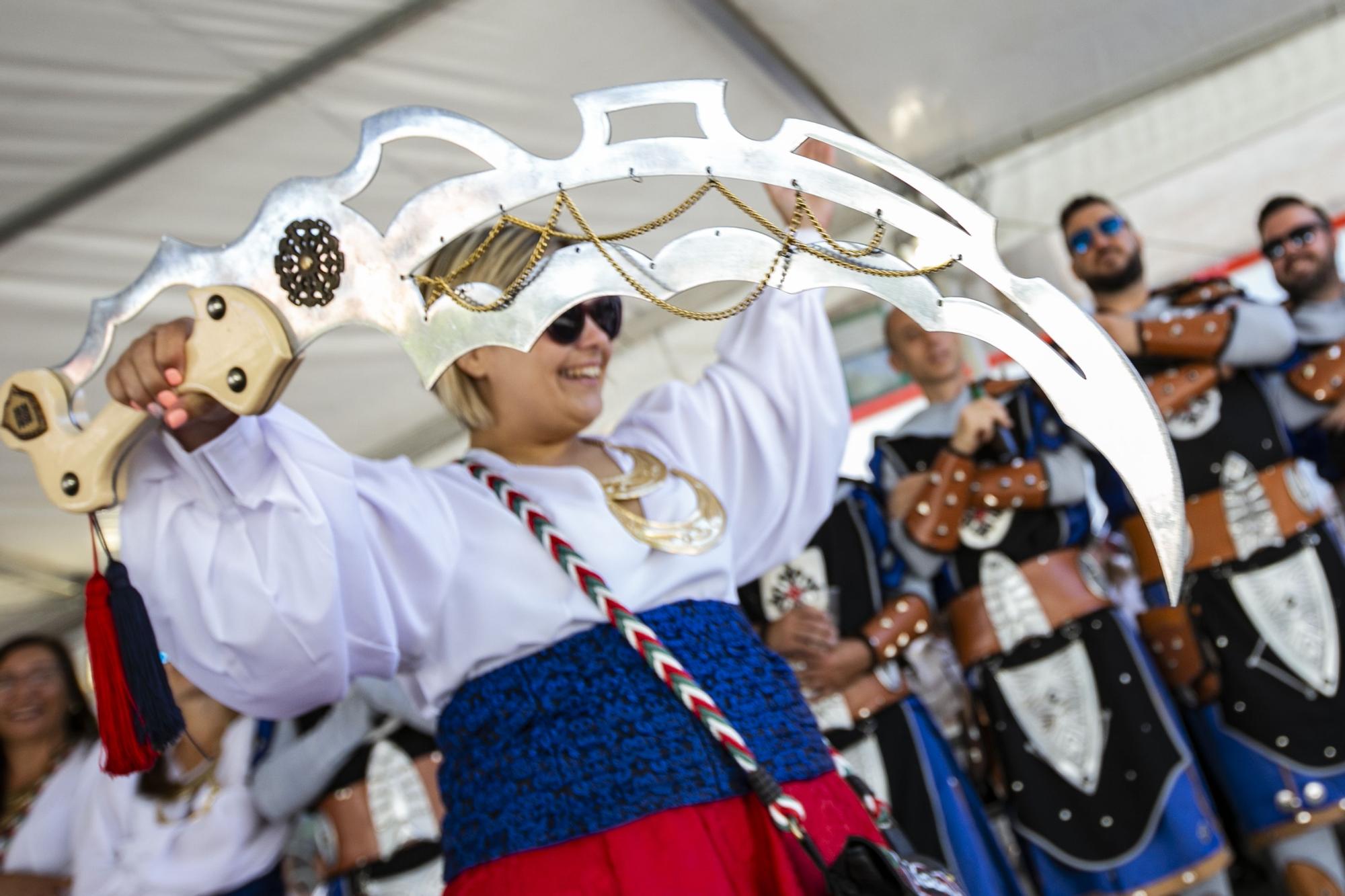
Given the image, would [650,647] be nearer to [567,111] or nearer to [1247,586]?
[1247,586]

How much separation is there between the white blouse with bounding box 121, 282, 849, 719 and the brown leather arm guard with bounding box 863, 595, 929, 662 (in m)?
1.23

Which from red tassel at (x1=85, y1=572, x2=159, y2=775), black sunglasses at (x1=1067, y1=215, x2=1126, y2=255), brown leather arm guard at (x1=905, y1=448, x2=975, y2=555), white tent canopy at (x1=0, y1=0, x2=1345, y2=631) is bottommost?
red tassel at (x1=85, y1=572, x2=159, y2=775)

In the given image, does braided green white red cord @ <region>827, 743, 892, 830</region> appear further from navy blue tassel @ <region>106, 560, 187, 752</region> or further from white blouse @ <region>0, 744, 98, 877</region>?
white blouse @ <region>0, 744, 98, 877</region>

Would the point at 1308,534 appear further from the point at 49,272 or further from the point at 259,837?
the point at 49,272

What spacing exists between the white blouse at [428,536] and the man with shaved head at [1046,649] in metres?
1.32

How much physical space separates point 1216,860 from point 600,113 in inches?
91.6

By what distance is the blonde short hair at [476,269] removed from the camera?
67.1 inches

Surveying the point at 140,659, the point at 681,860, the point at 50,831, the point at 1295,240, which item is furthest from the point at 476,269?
the point at 1295,240

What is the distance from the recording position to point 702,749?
1443mm

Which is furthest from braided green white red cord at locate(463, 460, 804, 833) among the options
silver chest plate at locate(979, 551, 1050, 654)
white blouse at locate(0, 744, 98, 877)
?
white blouse at locate(0, 744, 98, 877)

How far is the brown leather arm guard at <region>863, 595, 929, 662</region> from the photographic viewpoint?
3086mm

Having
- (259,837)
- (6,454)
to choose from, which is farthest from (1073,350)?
(6,454)

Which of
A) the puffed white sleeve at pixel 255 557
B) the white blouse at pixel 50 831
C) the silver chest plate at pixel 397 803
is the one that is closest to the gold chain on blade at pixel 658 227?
the puffed white sleeve at pixel 255 557

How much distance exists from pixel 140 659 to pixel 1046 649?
2.23 metres
